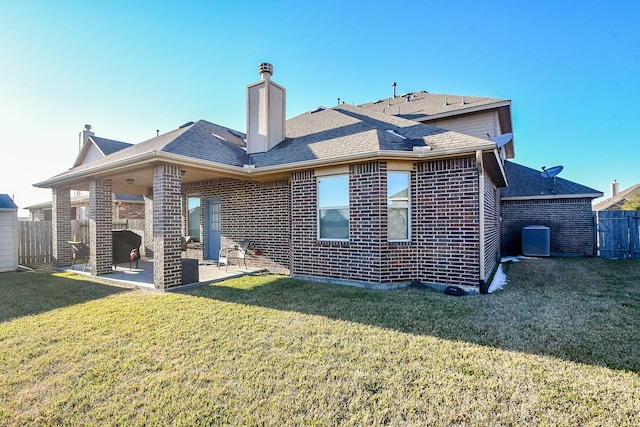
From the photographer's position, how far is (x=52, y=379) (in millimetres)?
2766

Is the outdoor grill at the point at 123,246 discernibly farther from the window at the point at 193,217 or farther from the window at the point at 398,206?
the window at the point at 398,206

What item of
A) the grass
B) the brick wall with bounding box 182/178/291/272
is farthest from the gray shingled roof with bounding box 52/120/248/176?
the grass

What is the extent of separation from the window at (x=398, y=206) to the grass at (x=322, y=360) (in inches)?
57.4

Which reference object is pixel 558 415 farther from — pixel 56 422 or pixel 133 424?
pixel 56 422

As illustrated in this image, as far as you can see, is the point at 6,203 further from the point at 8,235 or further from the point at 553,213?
the point at 553,213

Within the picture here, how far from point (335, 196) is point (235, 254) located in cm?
418

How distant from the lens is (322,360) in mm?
3072

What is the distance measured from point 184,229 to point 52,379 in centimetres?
844

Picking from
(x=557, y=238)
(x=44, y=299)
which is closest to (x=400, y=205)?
(x=44, y=299)

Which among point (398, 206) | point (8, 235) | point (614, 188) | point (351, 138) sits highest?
point (614, 188)

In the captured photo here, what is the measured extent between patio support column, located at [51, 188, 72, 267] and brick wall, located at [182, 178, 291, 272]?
4.81 metres

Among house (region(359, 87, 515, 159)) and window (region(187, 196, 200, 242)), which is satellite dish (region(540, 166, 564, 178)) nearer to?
house (region(359, 87, 515, 159))

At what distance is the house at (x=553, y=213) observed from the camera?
12.2 m

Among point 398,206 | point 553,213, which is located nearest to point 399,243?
point 398,206
